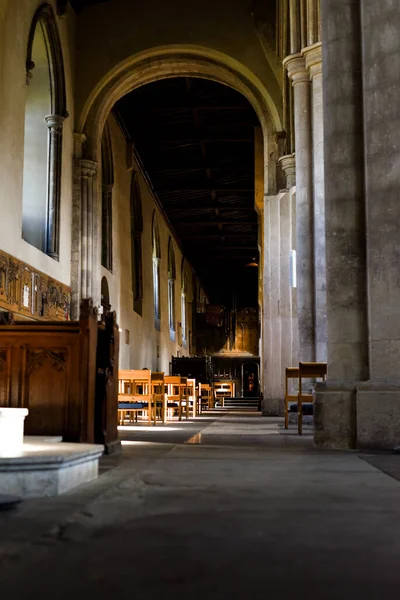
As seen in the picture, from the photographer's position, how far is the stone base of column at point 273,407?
15823 mm

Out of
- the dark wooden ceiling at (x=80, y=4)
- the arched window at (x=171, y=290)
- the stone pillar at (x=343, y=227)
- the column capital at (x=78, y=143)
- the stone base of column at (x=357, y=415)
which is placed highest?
the dark wooden ceiling at (x=80, y=4)

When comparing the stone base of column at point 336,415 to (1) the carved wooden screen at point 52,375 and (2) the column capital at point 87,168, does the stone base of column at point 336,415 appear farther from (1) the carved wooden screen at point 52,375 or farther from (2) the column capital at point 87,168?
(2) the column capital at point 87,168

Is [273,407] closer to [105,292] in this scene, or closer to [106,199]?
[105,292]

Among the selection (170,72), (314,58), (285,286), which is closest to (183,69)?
(170,72)

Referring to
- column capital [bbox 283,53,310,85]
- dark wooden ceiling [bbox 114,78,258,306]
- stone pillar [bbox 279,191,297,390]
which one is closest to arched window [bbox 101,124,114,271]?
dark wooden ceiling [bbox 114,78,258,306]

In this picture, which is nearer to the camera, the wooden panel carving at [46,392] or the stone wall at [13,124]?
the wooden panel carving at [46,392]

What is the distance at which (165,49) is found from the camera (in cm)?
1697

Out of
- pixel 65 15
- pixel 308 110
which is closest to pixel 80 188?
pixel 65 15

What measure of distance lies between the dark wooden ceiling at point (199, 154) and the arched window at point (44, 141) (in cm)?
435

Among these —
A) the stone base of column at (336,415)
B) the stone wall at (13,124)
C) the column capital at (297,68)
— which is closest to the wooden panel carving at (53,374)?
the stone base of column at (336,415)

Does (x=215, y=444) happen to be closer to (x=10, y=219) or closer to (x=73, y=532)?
(x=73, y=532)

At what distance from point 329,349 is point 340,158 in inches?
66.1

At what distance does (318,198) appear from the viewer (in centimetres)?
1082

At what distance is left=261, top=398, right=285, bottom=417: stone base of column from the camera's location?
15.8 metres
